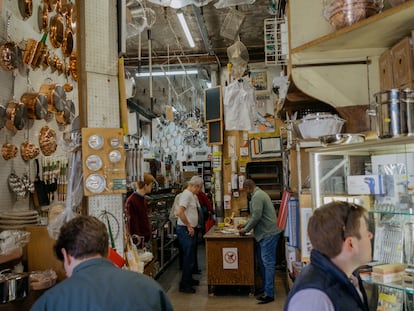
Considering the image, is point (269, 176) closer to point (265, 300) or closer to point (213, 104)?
point (213, 104)

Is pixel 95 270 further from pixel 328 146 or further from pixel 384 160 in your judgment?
pixel 384 160

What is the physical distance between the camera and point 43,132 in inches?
144

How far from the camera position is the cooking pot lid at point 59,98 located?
3684 millimetres

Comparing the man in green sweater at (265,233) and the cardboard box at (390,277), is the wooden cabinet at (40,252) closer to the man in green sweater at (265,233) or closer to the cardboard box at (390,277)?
the cardboard box at (390,277)

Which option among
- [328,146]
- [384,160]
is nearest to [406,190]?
[384,160]

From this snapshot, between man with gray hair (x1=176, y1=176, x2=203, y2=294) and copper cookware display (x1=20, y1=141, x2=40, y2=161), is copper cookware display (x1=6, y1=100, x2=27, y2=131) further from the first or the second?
man with gray hair (x1=176, y1=176, x2=203, y2=294)

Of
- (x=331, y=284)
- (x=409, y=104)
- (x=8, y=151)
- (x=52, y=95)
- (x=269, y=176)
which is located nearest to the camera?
(x=331, y=284)

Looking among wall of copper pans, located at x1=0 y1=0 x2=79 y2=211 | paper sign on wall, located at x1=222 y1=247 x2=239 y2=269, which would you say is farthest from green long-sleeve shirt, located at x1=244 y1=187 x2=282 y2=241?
wall of copper pans, located at x1=0 y1=0 x2=79 y2=211

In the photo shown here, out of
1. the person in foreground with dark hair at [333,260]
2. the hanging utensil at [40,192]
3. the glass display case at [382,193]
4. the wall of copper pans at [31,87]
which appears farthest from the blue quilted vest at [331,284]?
the hanging utensil at [40,192]

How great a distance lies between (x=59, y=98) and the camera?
12.3ft

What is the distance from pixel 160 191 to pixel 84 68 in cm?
679

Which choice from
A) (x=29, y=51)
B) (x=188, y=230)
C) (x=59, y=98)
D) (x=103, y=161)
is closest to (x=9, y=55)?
(x=29, y=51)

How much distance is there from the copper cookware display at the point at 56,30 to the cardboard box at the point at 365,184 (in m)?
3.07

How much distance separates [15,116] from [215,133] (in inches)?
184
